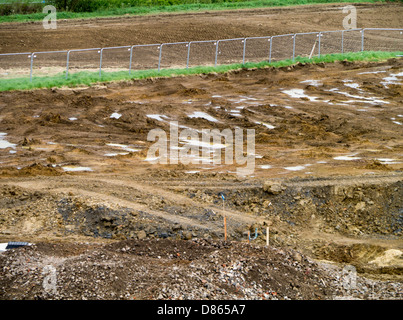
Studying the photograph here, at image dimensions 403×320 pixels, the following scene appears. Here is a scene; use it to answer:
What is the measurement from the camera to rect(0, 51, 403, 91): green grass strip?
27398 millimetres

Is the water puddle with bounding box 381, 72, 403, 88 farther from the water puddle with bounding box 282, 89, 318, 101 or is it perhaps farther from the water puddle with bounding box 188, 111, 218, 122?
the water puddle with bounding box 188, 111, 218, 122

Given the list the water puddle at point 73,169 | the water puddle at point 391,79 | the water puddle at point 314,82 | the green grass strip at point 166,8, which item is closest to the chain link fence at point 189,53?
the water puddle at point 314,82

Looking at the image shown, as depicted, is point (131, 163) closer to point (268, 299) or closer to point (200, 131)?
point (200, 131)

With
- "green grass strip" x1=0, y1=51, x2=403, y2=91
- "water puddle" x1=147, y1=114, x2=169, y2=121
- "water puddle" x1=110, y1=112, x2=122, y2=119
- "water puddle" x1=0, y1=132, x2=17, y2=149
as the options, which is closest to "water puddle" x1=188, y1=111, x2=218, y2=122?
"water puddle" x1=147, y1=114, x2=169, y2=121

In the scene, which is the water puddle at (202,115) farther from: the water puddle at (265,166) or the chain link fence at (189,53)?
the chain link fence at (189,53)

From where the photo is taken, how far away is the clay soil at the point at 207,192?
31.5ft

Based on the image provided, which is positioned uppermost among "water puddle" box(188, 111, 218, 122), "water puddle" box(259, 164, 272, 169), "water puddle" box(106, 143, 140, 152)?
"water puddle" box(188, 111, 218, 122)

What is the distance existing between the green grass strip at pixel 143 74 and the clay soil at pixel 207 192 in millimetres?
747

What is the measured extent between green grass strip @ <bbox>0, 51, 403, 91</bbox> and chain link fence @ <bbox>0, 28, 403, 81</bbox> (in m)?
0.56

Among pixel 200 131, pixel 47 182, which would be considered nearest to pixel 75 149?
pixel 47 182

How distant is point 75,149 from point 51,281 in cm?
1076

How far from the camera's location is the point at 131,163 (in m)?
18.1

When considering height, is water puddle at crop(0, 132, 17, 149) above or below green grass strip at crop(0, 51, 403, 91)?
below

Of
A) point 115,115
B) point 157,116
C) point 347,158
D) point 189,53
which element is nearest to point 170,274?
point 347,158
